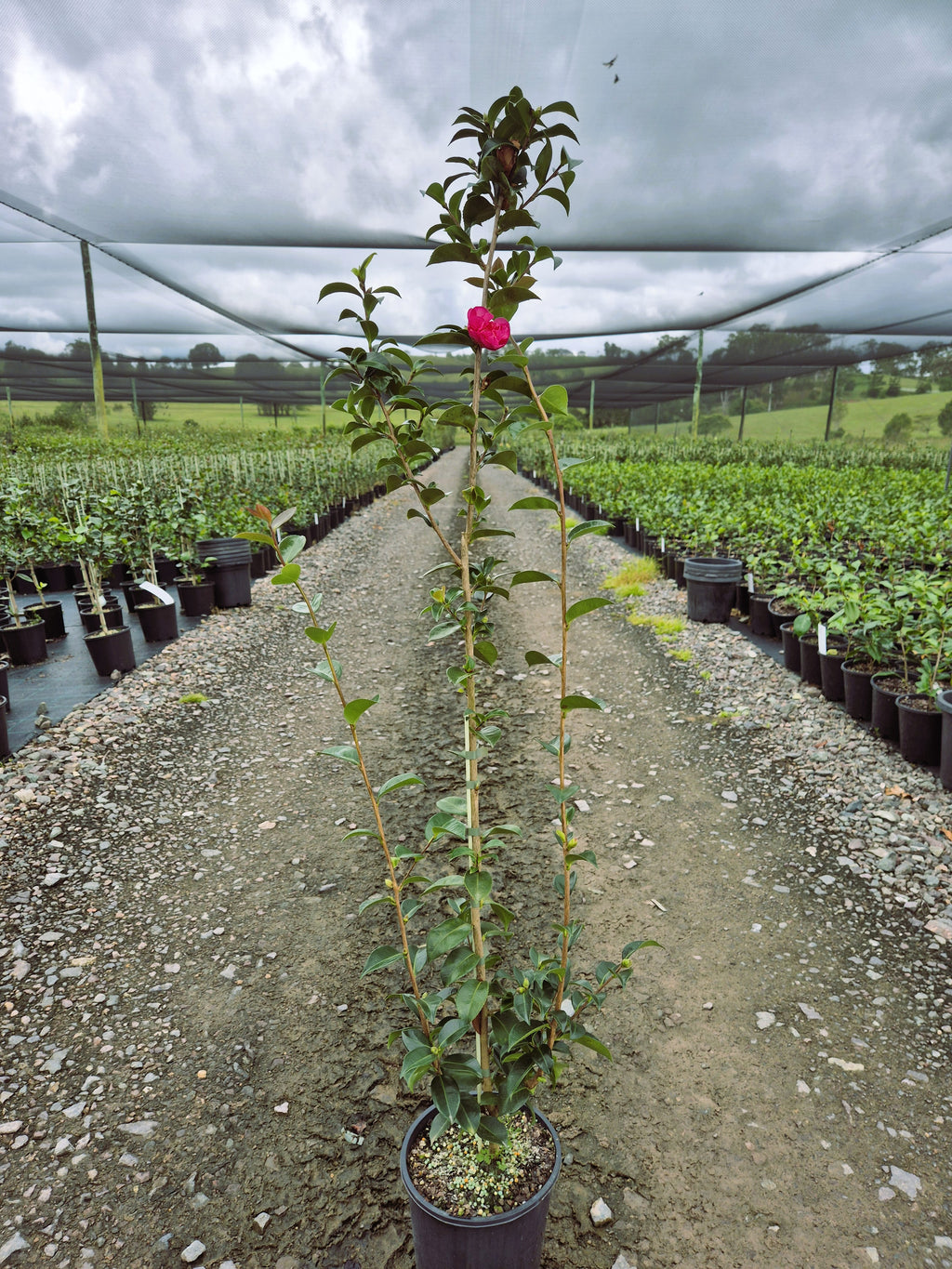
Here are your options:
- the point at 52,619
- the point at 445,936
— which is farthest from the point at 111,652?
the point at 445,936

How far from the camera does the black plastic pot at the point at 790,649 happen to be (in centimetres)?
420

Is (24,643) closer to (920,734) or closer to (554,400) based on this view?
(554,400)

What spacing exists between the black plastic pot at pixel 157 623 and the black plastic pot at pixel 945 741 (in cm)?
454

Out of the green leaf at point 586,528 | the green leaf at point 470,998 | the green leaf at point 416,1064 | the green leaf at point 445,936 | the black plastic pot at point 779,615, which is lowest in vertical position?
the black plastic pot at point 779,615

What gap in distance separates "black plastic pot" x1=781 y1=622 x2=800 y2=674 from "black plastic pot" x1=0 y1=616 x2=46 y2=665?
4.71 metres

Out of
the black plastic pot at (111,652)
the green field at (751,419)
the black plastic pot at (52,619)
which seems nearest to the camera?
the black plastic pot at (111,652)

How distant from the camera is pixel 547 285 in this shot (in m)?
11.5

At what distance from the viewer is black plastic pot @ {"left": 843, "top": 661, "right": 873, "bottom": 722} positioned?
344cm

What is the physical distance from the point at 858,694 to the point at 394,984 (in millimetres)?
2658

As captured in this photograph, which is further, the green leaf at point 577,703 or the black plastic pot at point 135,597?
the black plastic pot at point 135,597

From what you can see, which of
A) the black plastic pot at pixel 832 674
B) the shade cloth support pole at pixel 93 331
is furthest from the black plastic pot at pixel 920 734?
the shade cloth support pole at pixel 93 331

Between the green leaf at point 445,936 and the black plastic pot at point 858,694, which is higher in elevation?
the green leaf at point 445,936

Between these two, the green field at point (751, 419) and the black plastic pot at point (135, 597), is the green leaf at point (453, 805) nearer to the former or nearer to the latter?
the black plastic pot at point (135, 597)

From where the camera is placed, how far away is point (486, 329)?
90 centimetres
